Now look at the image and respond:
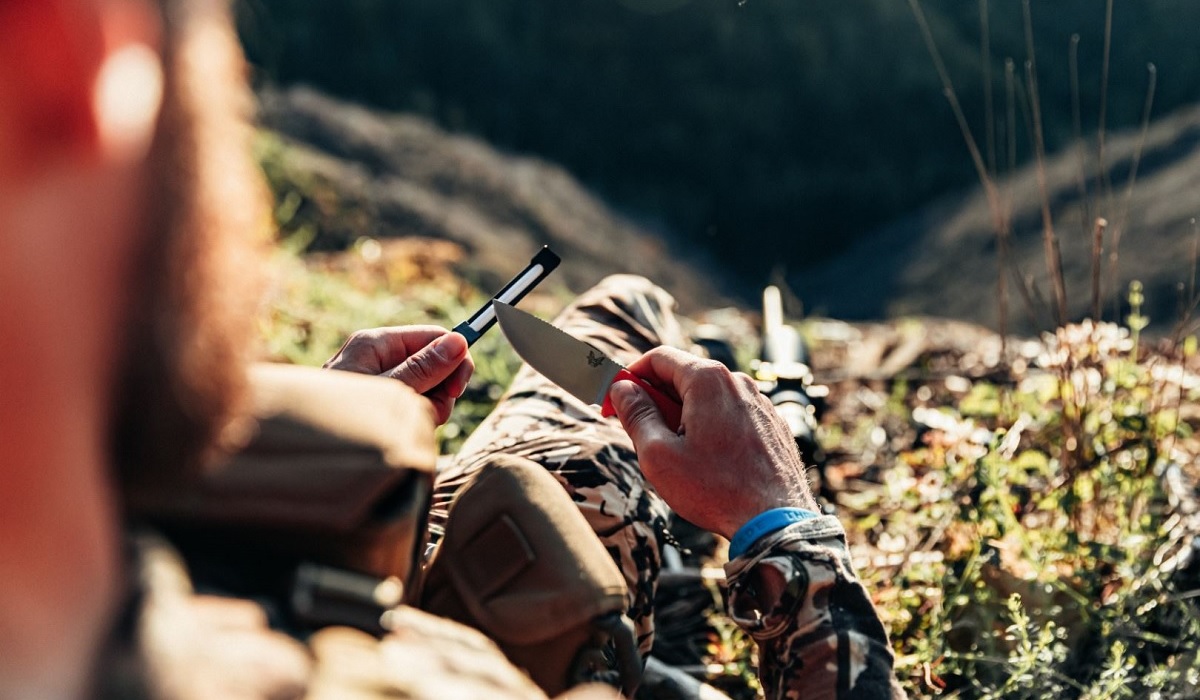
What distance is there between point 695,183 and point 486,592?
1029cm

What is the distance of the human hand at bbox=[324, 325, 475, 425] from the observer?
196cm

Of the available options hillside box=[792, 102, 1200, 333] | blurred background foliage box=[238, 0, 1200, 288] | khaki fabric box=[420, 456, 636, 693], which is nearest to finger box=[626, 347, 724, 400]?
khaki fabric box=[420, 456, 636, 693]

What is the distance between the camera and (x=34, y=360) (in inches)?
34.6

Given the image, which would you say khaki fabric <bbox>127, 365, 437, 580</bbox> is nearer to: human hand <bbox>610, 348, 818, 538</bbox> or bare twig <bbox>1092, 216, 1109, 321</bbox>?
human hand <bbox>610, 348, 818, 538</bbox>

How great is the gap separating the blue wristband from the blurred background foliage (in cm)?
877

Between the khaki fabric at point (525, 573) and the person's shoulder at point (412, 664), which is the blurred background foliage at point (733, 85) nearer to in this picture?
the khaki fabric at point (525, 573)

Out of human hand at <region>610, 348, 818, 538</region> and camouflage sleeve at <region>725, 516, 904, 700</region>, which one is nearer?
camouflage sleeve at <region>725, 516, 904, 700</region>

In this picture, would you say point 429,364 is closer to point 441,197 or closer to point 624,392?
point 624,392

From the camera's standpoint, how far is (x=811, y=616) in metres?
1.56

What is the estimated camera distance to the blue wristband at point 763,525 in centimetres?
160

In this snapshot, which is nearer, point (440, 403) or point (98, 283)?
point (98, 283)

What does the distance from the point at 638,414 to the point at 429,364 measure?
415 mm

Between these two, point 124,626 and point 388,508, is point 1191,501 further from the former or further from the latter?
point 124,626

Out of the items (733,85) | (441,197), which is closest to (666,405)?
(441,197)
